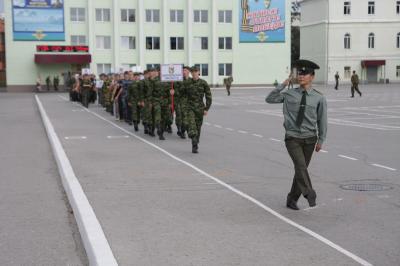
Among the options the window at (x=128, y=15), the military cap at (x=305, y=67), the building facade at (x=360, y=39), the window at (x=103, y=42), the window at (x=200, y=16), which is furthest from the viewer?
the building facade at (x=360, y=39)

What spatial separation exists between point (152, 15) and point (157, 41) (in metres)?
3.00

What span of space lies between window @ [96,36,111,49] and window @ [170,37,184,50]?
722 cm

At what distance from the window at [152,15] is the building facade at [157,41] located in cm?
11

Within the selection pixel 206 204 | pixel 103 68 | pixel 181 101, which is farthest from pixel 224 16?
pixel 206 204

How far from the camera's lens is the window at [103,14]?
73062mm

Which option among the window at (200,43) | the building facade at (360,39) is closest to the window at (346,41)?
the building facade at (360,39)

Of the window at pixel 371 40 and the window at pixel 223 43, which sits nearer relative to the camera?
the window at pixel 223 43

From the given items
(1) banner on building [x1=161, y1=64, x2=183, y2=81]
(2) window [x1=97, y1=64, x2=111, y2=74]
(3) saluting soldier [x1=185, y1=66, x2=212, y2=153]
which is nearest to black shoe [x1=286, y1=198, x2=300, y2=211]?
(3) saluting soldier [x1=185, y1=66, x2=212, y2=153]

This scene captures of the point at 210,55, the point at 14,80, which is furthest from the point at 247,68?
the point at 14,80

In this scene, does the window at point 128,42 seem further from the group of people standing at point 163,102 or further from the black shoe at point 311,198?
the black shoe at point 311,198

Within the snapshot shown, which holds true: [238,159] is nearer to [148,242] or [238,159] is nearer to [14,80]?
[148,242]

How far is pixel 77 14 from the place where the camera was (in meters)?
72.1

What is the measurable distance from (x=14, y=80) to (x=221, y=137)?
57.3 meters

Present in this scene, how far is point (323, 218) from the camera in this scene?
295 inches
